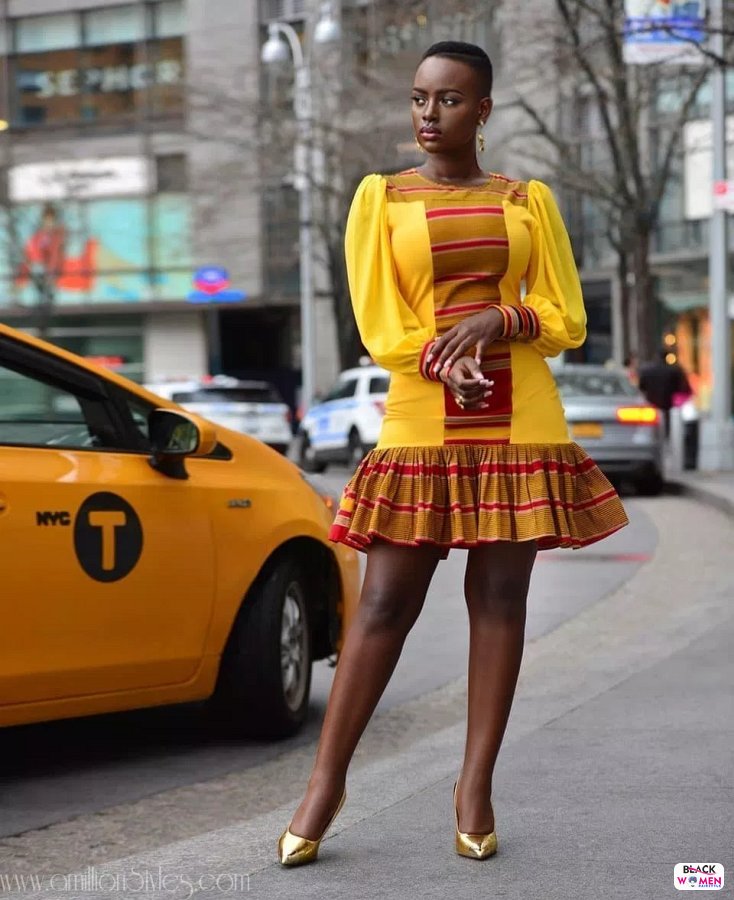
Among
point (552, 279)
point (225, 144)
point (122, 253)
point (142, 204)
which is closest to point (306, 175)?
point (225, 144)

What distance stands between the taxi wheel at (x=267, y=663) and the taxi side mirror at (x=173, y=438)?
585 mm

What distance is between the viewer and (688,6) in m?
17.8

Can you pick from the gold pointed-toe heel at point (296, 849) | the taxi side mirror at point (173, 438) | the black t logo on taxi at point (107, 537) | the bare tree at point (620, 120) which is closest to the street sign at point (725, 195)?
the bare tree at point (620, 120)

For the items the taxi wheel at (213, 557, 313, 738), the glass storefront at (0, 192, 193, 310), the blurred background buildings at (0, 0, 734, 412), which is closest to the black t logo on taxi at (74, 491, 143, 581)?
the taxi wheel at (213, 557, 313, 738)

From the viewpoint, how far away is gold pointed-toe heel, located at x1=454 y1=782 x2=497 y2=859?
416 cm

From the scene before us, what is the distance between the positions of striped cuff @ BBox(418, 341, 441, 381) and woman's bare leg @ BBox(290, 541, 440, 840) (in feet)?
1.29

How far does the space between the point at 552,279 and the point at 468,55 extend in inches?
22.0

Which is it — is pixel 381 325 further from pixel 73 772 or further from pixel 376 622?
pixel 73 772

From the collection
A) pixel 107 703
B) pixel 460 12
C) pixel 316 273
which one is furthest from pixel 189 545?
pixel 316 273

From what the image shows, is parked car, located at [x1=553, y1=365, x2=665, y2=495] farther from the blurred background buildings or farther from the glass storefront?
the glass storefront

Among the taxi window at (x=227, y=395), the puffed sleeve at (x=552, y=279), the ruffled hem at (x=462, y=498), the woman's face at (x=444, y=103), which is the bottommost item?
the taxi window at (x=227, y=395)

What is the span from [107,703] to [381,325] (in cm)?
197

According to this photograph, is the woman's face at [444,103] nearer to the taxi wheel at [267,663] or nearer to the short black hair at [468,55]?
the short black hair at [468,55]

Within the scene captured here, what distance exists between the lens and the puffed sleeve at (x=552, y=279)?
430 centimetres
